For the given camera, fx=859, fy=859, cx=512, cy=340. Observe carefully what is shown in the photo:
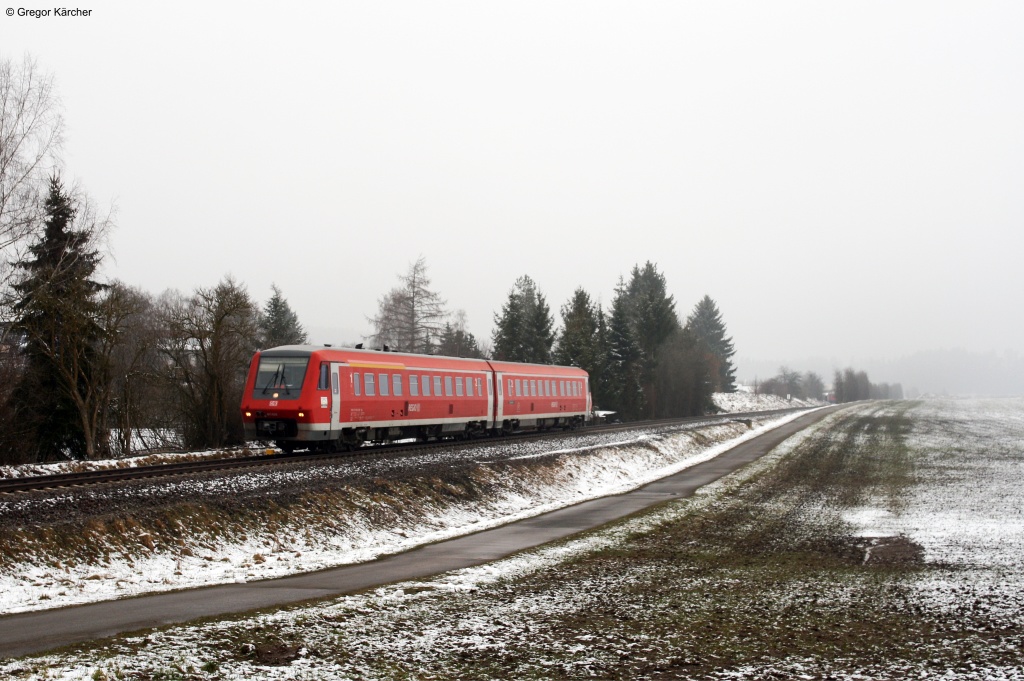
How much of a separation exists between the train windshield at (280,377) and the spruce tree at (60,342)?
26.4 feet

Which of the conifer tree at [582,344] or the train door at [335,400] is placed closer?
the train door at [335,400]

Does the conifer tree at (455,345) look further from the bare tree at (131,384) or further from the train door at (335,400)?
the train door at (335,400)

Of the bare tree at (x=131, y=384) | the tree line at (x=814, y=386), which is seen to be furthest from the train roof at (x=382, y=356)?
the tree line at (x=814, y=386)

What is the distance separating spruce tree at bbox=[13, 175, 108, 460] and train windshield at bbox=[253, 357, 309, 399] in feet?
26.4

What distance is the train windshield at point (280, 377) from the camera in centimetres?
2602

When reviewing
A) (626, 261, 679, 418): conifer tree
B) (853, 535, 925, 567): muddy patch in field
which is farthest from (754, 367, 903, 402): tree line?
(853, 535, 925, 567): muddy patch in field

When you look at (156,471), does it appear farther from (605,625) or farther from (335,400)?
(605,625)

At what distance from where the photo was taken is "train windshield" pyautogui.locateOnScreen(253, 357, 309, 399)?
26016 millimetres

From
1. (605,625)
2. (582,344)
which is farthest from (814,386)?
(605,625)

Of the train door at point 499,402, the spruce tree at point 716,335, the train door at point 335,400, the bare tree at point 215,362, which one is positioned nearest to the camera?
the train door at point 335,400

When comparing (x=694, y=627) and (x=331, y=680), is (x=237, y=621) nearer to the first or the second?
(x=331, y=680)

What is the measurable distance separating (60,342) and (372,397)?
11663 mm

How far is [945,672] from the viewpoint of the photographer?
313 inches

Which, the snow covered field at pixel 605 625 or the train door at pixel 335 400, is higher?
the train door at pixel 335 400
